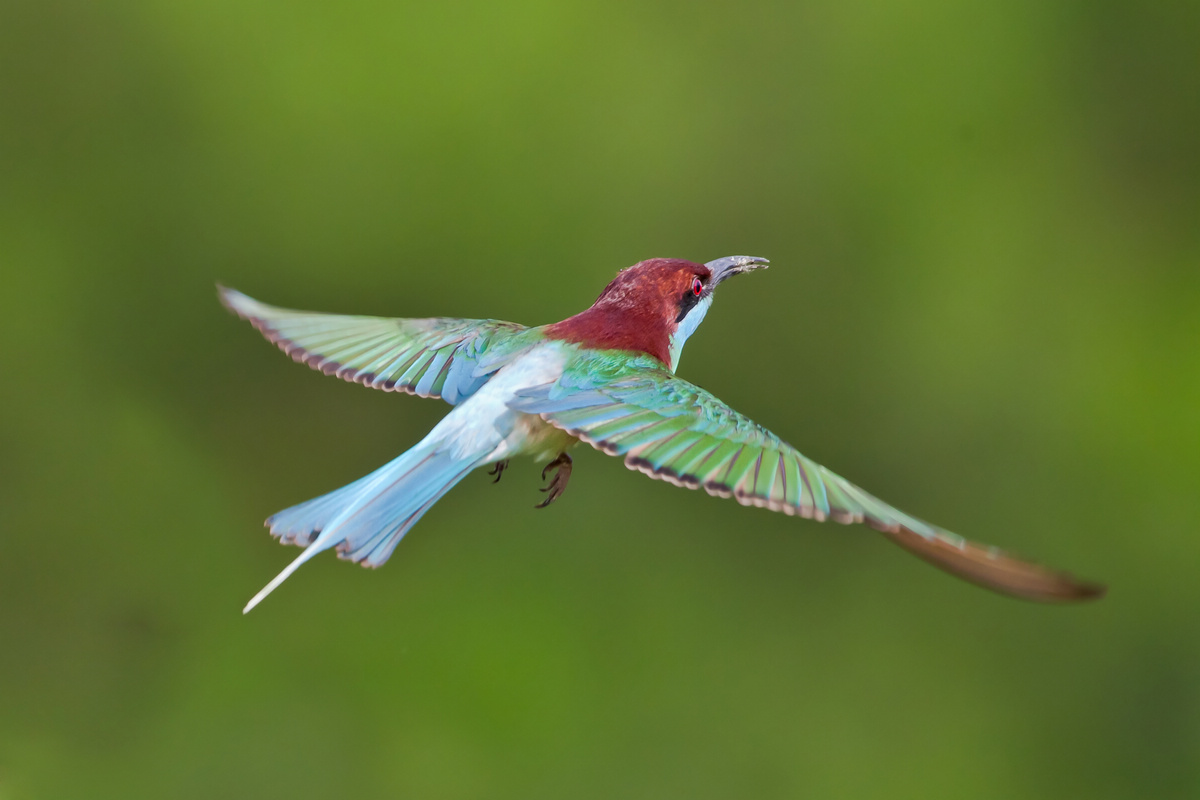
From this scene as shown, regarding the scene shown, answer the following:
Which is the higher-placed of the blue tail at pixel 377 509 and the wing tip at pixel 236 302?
the wing tip at pixel 236 302

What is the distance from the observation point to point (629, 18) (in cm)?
A: 419

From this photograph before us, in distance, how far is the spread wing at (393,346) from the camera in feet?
7.20

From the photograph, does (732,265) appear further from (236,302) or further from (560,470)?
(236,302)

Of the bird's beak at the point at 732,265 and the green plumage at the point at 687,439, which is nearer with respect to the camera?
the green plumage at the point at 687,439

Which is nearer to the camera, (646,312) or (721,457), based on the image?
(721,457)

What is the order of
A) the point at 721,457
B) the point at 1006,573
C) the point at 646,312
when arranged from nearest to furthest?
the point at 1006,573, the point at 721,457, the point at 646,312

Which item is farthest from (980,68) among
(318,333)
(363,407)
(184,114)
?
(318,333)

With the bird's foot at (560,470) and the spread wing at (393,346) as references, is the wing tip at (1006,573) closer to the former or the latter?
the bird's foot at (560,470)

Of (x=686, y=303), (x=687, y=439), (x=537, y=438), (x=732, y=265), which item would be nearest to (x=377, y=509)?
(x=537, y=438)

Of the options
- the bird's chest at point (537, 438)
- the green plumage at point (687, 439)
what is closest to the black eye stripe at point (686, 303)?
the green plumage at point (687, 439)

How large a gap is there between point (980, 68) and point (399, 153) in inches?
79.6

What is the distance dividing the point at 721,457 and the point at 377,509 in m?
0.51

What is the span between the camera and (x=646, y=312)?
7.16 ft

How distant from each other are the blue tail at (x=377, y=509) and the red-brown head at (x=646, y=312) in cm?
34
